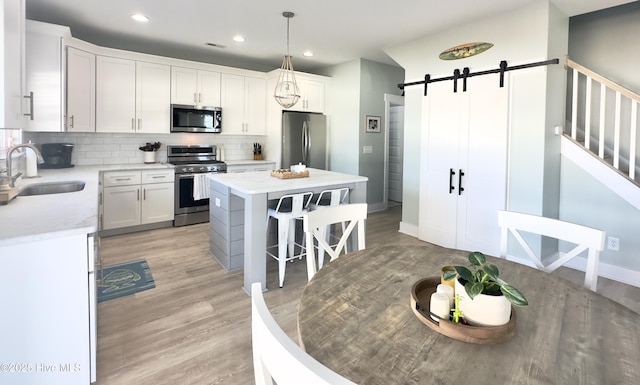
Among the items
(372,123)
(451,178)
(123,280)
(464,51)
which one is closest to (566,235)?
(451,178)

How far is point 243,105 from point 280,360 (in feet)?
17.7

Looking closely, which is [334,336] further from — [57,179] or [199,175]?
[199,175]

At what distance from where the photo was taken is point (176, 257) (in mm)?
3688

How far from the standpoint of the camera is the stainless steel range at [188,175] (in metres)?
4.82

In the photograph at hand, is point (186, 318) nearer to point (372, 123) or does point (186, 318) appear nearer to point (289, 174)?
point (289, 174)

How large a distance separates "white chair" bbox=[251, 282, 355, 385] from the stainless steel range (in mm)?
4419

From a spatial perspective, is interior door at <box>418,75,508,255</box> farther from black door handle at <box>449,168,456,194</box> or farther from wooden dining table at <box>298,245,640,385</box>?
wooden dining table at <box>298,245,640,385</box>

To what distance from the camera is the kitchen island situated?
2.82m

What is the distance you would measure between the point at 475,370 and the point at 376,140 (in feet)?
17.3

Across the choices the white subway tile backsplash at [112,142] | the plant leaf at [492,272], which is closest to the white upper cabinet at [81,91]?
the white subway tile backsplash at [112,142]

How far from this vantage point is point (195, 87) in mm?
5059

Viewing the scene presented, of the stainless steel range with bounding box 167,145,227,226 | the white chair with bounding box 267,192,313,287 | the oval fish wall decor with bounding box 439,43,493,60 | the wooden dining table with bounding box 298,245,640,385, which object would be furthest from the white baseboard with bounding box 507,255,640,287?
the stainless steel range with bounding box 167,145,227,226

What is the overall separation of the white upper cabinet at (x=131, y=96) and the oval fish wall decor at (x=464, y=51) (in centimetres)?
382

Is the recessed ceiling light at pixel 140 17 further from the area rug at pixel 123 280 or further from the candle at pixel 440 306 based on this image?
the candle at pixel 440 306
